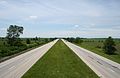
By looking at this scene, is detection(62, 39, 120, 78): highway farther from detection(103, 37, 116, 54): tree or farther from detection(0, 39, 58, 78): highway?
detection(103, 37, 116, 54): tree

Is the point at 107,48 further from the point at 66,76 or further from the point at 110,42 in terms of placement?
the point at 66,76

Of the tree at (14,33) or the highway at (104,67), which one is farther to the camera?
the tree at (14,33)

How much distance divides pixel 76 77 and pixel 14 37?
95.1 meters

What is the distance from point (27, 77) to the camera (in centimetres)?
2047

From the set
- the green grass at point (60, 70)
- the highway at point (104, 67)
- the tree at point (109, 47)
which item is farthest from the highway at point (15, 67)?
the tree at point (109, 47)

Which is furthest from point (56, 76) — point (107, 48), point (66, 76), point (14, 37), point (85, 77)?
point (14, 37)

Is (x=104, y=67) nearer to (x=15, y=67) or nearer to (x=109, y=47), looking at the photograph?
(x=15, y=67)

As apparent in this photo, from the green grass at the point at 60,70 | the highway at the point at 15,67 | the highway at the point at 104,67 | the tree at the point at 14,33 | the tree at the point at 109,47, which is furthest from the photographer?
the tree at the point at 14,33

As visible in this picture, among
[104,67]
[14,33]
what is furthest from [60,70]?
[14,33]

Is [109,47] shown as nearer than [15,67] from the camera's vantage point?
No

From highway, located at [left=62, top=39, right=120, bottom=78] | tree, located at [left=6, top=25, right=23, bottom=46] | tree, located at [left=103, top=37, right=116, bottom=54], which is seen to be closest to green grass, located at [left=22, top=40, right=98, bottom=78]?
highway, located at [left=62, top=39, right=120, bottom=78]

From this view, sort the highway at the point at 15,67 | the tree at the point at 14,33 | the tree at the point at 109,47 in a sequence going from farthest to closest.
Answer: the tree at the point at 14,33
the tree at the point at 109,47
the highway at the point at 15,67

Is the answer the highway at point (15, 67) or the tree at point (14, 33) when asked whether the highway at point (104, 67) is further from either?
the tree at point (14, 33)

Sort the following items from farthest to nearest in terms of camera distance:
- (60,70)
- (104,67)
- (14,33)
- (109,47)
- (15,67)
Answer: (14,33)
(109,47)
(104,67)
(15,67)
(60,70)
